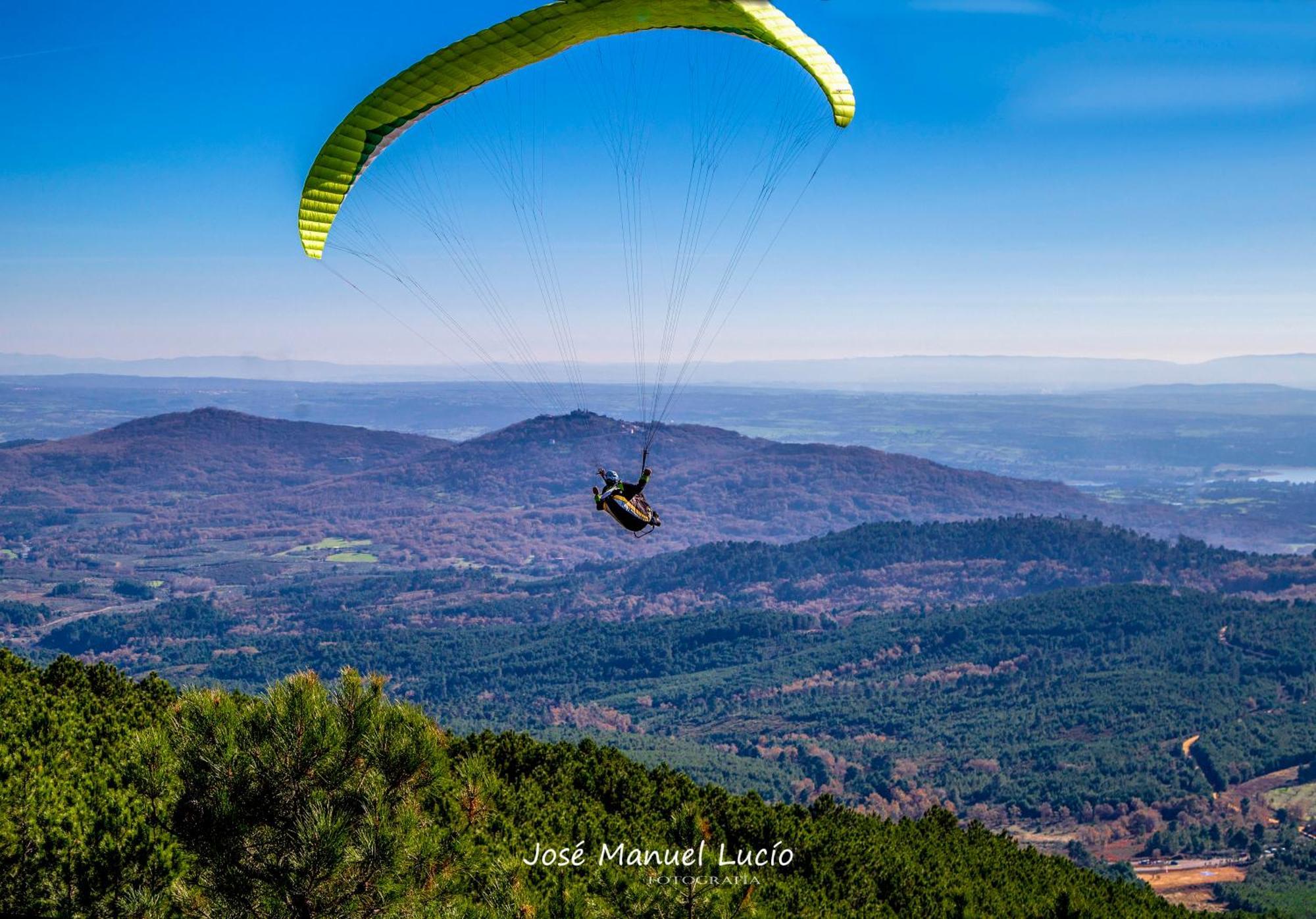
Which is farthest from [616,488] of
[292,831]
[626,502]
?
[292,831]

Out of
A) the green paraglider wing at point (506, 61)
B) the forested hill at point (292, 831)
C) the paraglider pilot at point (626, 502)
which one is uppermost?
the green paraglider wing at point (506, 61)

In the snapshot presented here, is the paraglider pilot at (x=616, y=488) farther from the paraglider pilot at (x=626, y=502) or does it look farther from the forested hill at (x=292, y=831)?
the forested hill at (x=292, y=831)

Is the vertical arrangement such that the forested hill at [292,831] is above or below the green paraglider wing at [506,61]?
below

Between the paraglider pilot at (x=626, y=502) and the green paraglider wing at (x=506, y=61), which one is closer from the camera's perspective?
the green paraglider wing at (x=506, y=61)

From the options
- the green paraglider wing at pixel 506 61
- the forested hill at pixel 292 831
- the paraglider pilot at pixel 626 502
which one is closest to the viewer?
the forested hill at pixel 292 831

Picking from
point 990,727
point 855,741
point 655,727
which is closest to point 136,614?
point 655,727

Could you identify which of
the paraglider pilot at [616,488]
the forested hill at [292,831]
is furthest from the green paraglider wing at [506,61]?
the forested hill at [292,831]

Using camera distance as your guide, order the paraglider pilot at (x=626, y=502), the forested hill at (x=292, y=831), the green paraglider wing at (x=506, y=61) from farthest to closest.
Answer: the paraglider pilot at (x=626, y=502) < the green paraglider wing at (x=506, y=61) < the forested hill at (x=292, y=831)

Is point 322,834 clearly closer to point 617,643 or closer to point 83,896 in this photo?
point 83,896
